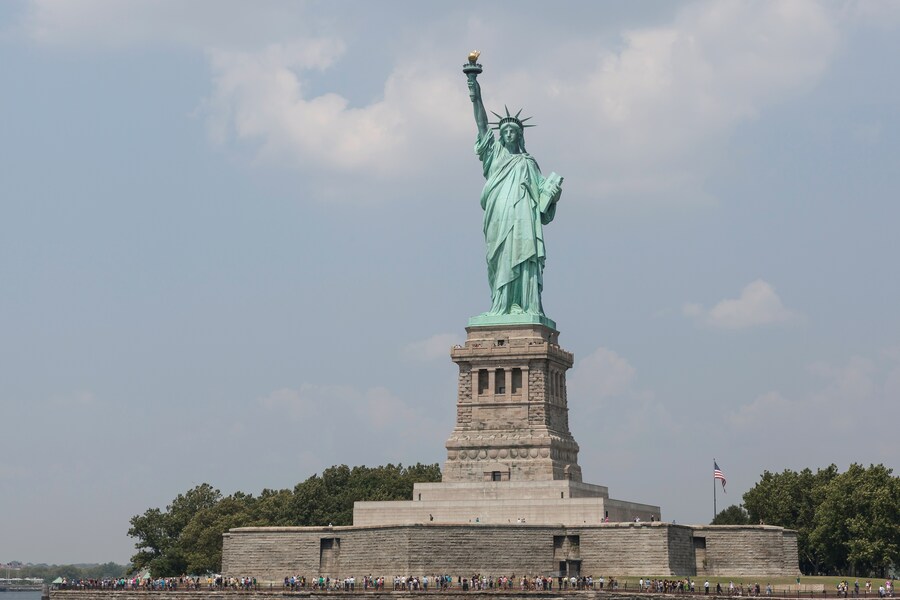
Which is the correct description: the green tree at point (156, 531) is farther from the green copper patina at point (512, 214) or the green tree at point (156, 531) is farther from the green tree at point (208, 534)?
the green copper patina at point (512, 214)

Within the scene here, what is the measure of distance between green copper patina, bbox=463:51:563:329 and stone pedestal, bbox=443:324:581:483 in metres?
1.17

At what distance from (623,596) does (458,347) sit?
1592 centimetres

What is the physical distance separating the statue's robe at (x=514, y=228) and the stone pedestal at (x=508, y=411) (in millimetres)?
1778

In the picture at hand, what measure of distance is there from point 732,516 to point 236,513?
94.3ft

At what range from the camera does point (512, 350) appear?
202ft

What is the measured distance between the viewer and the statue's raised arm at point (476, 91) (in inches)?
2542

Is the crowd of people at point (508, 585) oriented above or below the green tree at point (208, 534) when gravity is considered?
below

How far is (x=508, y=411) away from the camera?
6134cm

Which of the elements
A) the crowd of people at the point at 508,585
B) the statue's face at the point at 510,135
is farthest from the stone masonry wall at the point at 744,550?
the statue's face at the point at 510,135

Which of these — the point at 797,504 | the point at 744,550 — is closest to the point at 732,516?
the point at 797,504

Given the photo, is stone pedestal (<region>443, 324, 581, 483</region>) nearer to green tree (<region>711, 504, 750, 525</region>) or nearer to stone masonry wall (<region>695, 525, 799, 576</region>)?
stone masonry wall (<region>695, 525, 799, 576</region>)

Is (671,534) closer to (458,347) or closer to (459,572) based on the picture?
(459,572)

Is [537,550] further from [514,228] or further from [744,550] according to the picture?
[514,228]

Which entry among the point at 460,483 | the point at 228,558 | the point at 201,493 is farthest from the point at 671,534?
the point at 201,493
